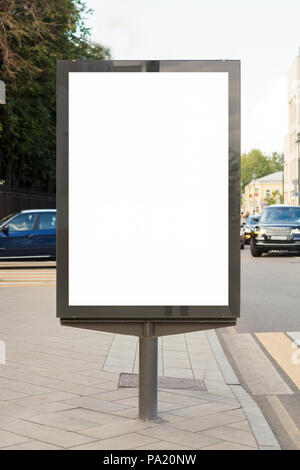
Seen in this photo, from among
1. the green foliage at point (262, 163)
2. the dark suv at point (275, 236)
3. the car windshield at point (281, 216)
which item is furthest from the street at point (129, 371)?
the green foliage at point (262, 163)

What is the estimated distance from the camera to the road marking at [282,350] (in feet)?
22.4

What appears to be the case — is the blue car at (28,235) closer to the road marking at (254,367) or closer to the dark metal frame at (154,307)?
the road marking at (254,367)

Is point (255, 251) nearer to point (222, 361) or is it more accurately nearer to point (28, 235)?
point (28, 235)

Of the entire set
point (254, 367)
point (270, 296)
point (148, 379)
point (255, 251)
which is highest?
point (255, 251)

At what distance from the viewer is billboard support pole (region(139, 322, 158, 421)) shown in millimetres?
4715

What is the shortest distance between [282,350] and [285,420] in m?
2.82

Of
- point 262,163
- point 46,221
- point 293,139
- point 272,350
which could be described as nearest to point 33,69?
point 46,221

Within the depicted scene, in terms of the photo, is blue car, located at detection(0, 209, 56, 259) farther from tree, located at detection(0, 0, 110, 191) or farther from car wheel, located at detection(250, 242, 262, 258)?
car wheel, located at detection(250, 242, 262, 258)

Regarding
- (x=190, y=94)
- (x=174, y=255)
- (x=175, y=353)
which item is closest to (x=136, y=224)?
(x=174, y=255)

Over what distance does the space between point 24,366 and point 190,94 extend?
3.19 metres

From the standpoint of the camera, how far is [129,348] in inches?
303

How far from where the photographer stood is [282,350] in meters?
7.91

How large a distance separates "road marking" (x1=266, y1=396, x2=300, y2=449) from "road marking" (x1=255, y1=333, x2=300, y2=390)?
62 centimetres
